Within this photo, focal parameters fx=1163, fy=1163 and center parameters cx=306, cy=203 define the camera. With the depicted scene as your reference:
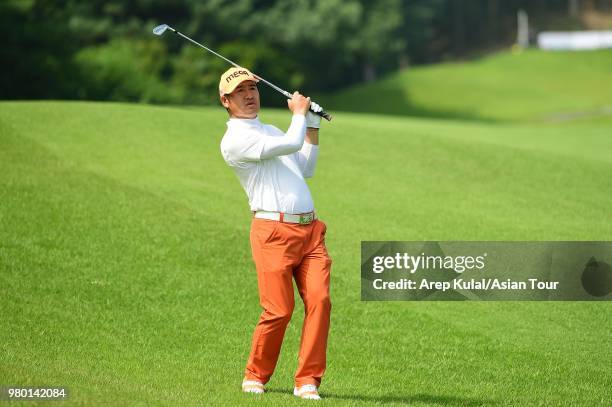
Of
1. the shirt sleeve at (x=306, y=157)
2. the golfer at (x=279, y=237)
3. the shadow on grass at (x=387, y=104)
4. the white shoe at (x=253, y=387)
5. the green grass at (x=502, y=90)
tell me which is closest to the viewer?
the golfer at (x=279, y=237)

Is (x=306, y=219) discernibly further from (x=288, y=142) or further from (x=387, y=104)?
(x=387, y=104)

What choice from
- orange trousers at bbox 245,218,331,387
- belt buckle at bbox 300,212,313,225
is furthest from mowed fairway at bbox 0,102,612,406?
belt buckle at bbox 300,212,313,225

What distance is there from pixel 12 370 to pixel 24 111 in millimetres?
13890

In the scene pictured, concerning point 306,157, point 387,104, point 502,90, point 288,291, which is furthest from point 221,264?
point 502,90

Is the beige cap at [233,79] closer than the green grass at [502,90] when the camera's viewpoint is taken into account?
Yes

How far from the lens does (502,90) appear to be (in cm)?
7131

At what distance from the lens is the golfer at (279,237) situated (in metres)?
9.39

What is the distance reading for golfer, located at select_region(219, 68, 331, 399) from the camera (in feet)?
30.8

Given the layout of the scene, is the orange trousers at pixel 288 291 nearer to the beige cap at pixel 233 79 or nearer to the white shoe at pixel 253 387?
the white shoe at pixel 253 387

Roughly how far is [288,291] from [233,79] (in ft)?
5.85

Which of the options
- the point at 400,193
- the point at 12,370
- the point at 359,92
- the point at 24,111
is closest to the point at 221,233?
the point at 400,193

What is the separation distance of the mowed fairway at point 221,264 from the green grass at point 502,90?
3638cm

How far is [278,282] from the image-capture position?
9.41 metres

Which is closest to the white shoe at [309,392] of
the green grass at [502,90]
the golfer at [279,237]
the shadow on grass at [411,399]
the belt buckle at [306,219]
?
the golfer at [279,237]
